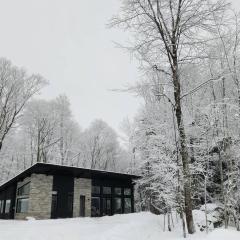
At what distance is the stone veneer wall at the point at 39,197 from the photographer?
830 inches

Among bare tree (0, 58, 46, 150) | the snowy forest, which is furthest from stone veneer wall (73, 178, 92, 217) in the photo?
bare tree (0, 58, 46, 150)

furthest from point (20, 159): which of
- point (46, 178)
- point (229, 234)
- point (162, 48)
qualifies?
point (229, 234)

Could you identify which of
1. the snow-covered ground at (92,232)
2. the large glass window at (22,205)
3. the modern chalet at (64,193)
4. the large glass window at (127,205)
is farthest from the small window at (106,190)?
the snow-covered ground at (92,232)

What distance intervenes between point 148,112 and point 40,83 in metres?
10.8

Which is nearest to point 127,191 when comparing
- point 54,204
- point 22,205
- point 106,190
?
point 106,190

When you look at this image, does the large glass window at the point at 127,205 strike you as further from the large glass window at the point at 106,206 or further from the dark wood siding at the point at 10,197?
the dark wood siding at the point at 10,197

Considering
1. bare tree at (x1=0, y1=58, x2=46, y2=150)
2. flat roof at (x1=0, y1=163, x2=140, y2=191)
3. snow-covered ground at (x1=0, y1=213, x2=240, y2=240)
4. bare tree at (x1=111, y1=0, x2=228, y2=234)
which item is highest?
bare tree at (x1=0, y1=58, x2=46, y2=150)

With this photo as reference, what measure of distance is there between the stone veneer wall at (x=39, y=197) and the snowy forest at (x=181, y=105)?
21.2 feet

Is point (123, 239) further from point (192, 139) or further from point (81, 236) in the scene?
point (192, 139)

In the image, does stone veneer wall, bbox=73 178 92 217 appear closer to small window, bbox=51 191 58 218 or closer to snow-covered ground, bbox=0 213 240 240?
small window, bbox=51 191 58 218

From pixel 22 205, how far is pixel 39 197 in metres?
2.11

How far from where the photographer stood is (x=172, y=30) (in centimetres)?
1284

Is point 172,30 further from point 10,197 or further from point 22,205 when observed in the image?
point 10,197

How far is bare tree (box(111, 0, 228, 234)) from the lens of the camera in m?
12.4
